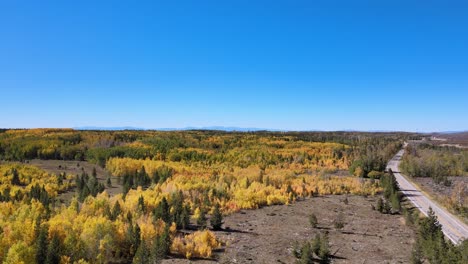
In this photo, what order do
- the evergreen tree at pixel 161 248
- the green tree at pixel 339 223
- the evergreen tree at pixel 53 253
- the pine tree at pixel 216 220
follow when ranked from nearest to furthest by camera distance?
the evergreen tree at pixel 53 253 → the evergreen tree at pixel 161 248 → the pine tree at pixel 216 220 → the green tree at pixel 339 223

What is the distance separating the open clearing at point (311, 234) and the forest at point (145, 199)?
2.41 metres

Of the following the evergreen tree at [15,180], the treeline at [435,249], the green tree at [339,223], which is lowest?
the evergreen tree at [15,180]

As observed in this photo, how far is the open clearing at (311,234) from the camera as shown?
27594 millimetres

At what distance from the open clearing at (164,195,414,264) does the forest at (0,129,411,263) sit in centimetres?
241

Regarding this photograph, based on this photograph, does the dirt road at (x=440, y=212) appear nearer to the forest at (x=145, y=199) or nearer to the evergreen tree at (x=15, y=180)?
the forest at (x=145, y=199)

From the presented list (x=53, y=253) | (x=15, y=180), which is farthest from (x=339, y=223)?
(x=15, y=180)

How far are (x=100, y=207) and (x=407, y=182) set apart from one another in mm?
60648

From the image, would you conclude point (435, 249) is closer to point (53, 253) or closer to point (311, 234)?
point (311, 234)

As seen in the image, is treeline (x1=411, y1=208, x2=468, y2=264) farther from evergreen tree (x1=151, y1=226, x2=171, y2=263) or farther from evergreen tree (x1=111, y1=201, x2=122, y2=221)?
evergreen tree (x1=111, y1=201, x2=122, y2=221)

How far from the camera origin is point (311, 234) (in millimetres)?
34031

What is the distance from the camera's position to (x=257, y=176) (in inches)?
2618

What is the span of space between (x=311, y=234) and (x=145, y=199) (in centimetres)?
2109

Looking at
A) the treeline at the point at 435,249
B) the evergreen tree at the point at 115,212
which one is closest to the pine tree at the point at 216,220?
the evergreen tree at the point at 115,212

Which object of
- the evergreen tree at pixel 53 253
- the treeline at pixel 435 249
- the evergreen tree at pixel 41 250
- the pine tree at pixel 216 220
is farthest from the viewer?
the pine tree at pixel 216 220
